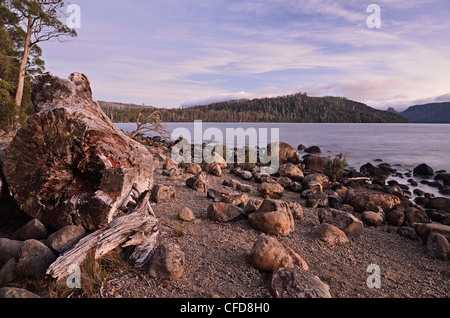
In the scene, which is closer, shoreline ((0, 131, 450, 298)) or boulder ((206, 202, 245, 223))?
shoreline ((0, 131, 450, 298))

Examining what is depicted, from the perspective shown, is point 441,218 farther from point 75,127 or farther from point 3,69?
point 3,69

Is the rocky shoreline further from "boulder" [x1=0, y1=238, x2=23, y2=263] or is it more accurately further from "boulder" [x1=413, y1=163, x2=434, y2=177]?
"boulder" [x1=413, y1=163, x2=434, y2=177]

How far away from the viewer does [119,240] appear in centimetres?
386

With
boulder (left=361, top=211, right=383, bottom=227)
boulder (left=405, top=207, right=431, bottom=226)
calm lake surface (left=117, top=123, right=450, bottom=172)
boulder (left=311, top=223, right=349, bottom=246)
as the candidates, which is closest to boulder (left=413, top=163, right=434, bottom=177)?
calm lake surface (left=117, top=123, right=450, bottom=172)

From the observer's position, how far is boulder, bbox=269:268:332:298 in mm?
3229

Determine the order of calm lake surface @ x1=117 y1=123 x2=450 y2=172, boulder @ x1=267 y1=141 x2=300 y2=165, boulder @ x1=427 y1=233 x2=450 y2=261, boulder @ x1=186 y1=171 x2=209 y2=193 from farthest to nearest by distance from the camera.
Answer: calm lake surface @ x1=117 y1=123 x2=450 y2=172, boulder @ x1=267 y1=141 x2=300 y2=165, boulder @ x1=186 y1=171 x2=209 y2=193, boulder @ x1=427 y1=233 x2=450 y2=261

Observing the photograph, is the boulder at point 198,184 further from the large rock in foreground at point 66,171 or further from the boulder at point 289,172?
the boulder at point 289,172

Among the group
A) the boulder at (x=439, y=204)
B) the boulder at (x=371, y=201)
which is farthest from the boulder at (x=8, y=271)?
the boulder at (x=439, y=204)

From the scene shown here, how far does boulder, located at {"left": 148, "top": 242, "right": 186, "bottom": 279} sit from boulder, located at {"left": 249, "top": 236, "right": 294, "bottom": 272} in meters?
1.16

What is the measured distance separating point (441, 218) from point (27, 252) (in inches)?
407

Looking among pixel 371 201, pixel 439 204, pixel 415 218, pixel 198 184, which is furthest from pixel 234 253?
pixel 439 204

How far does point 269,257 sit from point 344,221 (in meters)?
2.93
